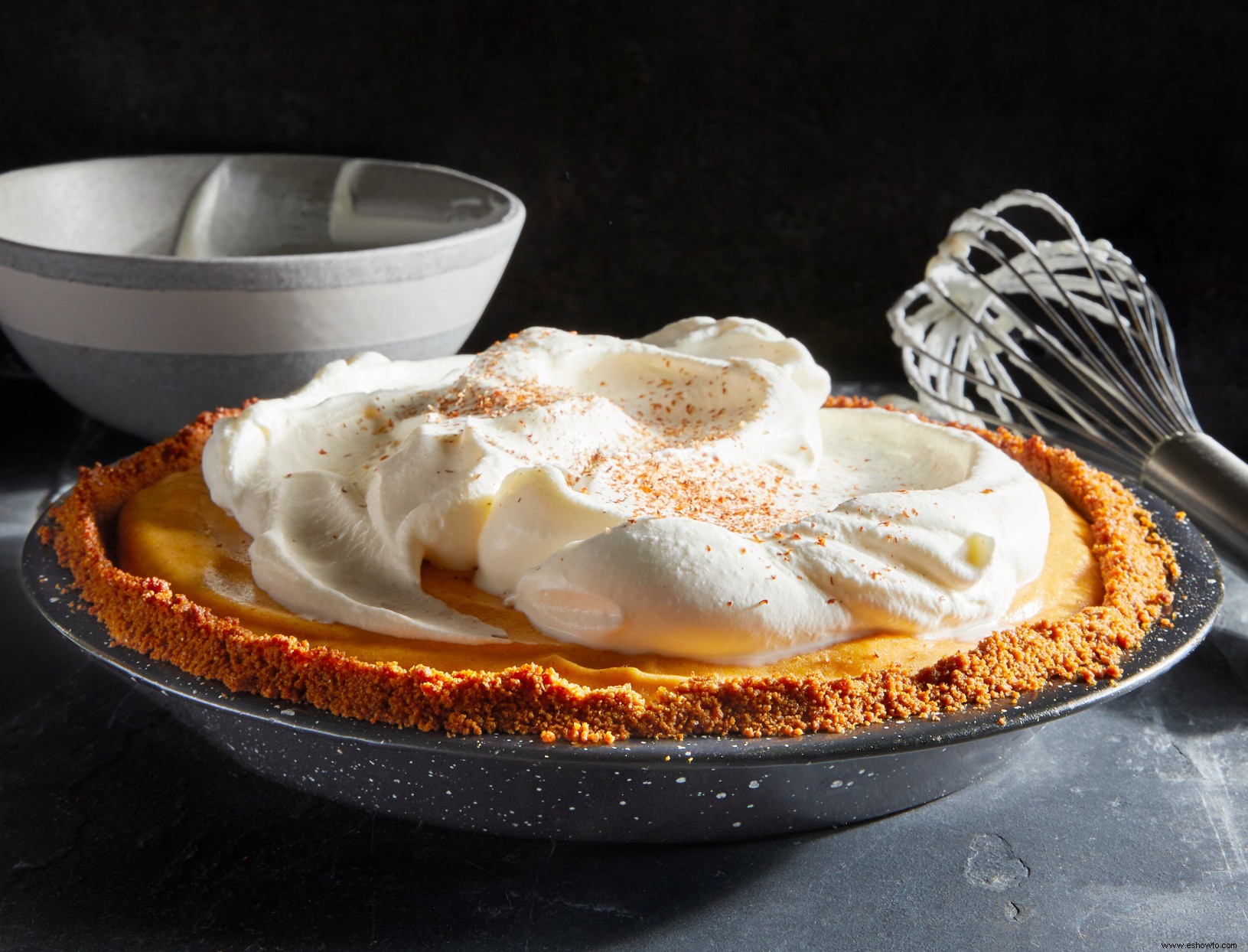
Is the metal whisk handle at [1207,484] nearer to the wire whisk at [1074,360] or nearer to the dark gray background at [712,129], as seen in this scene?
the wire whisk at [1074,360]

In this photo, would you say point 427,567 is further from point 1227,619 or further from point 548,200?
point 548,200

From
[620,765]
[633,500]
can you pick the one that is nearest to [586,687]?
[620,765]

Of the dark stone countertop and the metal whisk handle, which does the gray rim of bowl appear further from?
the metal whisk handle

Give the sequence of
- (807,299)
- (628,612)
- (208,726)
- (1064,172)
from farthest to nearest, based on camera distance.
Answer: (807,299)
(1064,172)
(208,726)
(628,612)

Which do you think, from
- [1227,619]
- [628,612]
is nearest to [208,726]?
[628,612]

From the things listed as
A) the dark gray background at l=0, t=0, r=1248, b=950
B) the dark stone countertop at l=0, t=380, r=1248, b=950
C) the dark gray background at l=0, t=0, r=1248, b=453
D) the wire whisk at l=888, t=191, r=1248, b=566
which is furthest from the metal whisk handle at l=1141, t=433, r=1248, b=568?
the dark gray background at l=0, t=0, r=1248, b=453
